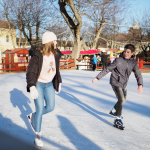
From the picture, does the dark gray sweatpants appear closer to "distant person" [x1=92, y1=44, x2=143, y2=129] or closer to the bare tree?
"distant person" [x1=92, y1=44, x2=143, y2=129]

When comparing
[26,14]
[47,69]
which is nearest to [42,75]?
[47,69]

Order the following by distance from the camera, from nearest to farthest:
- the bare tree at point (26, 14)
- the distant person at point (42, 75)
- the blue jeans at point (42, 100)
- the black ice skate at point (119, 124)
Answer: the distant person at point (42, 75) → the blue jeans at point (42, 100) → the black ice skate at point (119, 124) → the bare tree at point (26, 14)

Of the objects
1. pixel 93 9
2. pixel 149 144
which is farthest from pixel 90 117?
pixel 93 9

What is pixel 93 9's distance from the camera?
23.1 m

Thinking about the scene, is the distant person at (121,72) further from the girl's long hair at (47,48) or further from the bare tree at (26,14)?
the bare tree at (26,14)

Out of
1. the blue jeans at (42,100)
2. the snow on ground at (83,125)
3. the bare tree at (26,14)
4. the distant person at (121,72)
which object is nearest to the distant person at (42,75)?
the blue jeans at (42,100)

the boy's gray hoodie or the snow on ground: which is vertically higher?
the boy's gray hoodie

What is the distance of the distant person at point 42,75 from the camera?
2814 millimetres

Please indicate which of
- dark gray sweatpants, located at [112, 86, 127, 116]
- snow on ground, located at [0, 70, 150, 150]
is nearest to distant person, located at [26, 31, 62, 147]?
snow on ground, located at [0, 70, 150, 150]

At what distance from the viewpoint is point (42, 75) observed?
2.95 meters

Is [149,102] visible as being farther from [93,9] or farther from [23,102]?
[93,9]

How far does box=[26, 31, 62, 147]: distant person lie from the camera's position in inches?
111

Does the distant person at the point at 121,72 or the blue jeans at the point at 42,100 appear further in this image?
the distant person at the point at 121,72

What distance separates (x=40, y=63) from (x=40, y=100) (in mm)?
510
